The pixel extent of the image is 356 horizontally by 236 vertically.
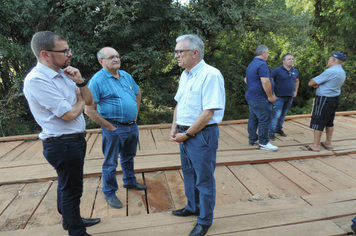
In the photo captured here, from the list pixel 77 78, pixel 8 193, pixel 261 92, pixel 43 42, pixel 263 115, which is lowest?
pixel 8 193

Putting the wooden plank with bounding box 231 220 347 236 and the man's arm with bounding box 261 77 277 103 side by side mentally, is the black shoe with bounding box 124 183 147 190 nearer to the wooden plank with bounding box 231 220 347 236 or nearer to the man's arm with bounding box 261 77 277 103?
the wooden plank with bounding box 231 220 347 236

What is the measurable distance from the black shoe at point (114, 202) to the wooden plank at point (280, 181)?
181 cm

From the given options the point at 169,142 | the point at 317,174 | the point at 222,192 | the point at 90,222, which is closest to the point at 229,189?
the point at 222,192

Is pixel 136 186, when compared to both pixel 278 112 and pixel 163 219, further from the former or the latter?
pixel 278 112

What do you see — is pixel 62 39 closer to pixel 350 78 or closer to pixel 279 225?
pixel 279 225

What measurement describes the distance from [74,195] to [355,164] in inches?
142

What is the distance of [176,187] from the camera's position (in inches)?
109

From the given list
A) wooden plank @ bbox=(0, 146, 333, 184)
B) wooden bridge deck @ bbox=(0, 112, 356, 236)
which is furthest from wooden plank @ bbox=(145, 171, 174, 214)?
wooden plank @ bbox=(0, 146, 333, 184)

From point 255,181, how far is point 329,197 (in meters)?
0.77

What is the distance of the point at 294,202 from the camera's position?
234 cm

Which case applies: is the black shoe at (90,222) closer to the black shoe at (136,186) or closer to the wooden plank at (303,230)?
the black shoe at (136,186)

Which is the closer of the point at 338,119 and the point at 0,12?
the point at 0,12

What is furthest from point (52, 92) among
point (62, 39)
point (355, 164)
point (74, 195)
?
point (355, 164)

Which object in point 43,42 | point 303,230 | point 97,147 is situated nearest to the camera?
point 43,42
